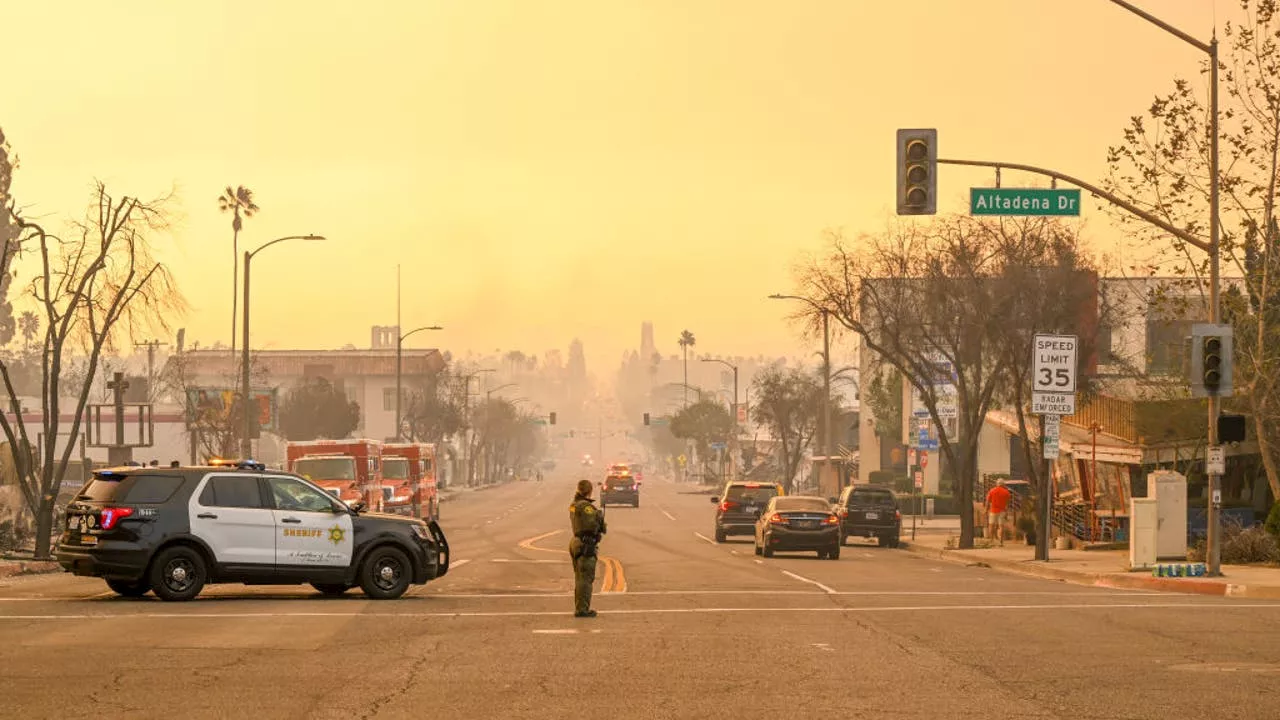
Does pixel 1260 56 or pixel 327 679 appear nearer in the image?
pixel 327 679

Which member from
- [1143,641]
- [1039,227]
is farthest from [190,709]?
[1039,227]

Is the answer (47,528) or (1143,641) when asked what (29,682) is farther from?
(47,528)

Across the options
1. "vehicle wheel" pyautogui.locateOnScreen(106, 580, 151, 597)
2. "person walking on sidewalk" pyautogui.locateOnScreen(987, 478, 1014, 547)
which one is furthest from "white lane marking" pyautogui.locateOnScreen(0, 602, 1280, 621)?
"person walking on sidewalk" pyautogui.locateOnScreen(987, 478, 1014, 547)

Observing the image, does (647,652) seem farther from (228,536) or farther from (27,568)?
(27,568)

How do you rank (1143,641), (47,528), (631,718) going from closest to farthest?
(631,718), (1143,641), (47,528)

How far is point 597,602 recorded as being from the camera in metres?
23.9

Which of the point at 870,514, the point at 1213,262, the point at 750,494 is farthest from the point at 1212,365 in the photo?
the point at 750,494

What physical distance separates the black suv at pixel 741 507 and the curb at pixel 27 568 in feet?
68.5

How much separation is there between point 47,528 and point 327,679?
20419 millimetres

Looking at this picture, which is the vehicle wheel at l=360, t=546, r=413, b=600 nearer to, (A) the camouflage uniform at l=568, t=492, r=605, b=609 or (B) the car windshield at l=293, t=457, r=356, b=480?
(A) the camouflage uniform at l=568, t=492, r=605, b=609

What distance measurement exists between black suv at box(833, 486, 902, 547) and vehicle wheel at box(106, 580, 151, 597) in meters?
28.5

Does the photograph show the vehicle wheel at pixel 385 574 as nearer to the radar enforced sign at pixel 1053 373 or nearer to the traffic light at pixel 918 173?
the traffic light at pixel 918 173

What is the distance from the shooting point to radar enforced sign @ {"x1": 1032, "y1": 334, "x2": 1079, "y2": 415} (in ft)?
113

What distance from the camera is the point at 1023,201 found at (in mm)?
27203
